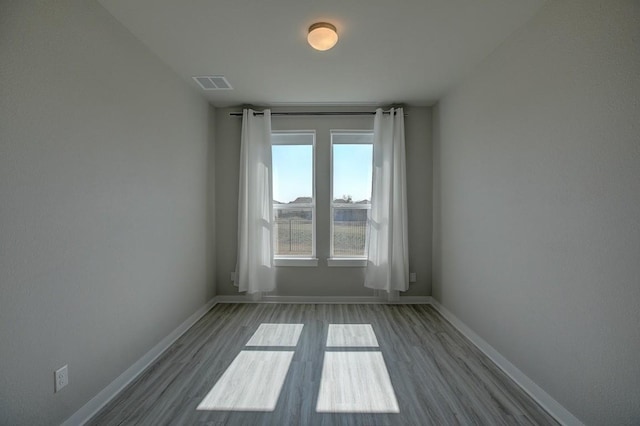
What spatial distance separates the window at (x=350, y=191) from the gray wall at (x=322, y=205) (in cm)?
13

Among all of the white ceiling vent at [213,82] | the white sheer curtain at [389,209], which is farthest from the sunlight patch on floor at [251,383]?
the white ceiling vent at [213,82]

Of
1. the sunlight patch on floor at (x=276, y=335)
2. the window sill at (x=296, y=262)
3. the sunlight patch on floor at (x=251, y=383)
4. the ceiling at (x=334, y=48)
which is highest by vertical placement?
the ceiling at (x=334, y=48)

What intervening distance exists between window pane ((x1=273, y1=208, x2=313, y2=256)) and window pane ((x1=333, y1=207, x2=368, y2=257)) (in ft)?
1.18

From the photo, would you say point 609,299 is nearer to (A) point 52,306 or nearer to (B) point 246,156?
(A) point 52,306

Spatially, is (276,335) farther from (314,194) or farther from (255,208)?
(314,194)

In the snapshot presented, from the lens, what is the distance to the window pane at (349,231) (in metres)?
4.10

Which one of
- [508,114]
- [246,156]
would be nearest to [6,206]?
Result: [246,156]

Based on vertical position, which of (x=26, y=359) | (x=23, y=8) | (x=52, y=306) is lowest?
(x=26, y=359)

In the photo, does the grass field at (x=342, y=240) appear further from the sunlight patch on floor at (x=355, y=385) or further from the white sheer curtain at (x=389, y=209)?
the sunlight patch on floor at (x=355, y=385)

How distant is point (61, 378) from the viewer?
5.49 ft

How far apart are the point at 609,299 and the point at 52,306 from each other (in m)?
2.98

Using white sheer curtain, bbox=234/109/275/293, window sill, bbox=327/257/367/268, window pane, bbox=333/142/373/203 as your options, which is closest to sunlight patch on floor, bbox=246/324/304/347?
white sheer curtain, bbox=234/109/275/293

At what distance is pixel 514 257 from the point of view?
229 centimetres

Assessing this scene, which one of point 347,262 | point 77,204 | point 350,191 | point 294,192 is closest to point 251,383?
point 77,204
